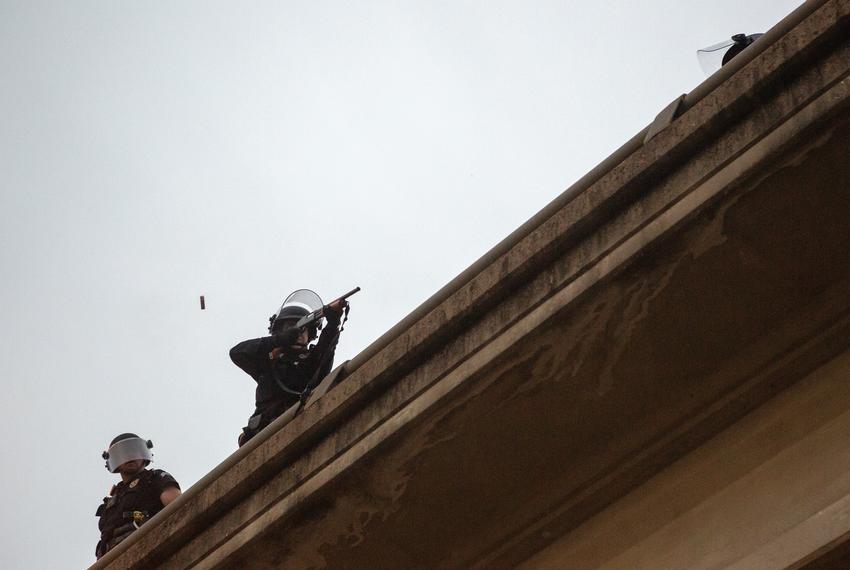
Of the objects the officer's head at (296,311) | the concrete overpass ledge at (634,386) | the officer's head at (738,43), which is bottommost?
the concrete overpass ledge at (634,386)

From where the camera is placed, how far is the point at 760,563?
4773mm

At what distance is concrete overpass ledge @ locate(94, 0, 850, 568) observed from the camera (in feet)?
16.5

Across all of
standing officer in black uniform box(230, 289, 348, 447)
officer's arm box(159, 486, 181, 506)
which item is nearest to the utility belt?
officer's arm box(159, 486, 181, 506)

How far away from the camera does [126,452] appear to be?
9422mm

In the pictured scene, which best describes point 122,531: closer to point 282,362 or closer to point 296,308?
point 282,362

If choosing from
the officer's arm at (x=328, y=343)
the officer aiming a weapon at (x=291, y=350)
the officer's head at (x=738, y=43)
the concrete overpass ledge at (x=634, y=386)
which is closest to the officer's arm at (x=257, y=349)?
the officer aiming a weapon at (x=291, y=350)

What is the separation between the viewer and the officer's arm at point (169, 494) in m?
8.68

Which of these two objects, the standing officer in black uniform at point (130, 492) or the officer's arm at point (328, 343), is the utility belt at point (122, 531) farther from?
the officer's arm at point (328, 343)

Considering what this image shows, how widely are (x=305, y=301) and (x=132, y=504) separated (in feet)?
6.30

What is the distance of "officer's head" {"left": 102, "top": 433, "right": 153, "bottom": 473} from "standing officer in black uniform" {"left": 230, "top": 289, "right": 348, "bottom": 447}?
88 centimetres

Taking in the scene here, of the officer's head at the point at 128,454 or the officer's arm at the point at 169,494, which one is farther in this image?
the officer's head at the point at 128,454

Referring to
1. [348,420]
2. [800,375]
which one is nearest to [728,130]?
[800,375]

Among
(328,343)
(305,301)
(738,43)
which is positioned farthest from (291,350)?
(738,43)

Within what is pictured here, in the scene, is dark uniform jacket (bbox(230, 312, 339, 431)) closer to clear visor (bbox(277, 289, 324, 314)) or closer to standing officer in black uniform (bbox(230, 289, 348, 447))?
standing officer in black uniform (bbox(230, 289, 348, 447))
